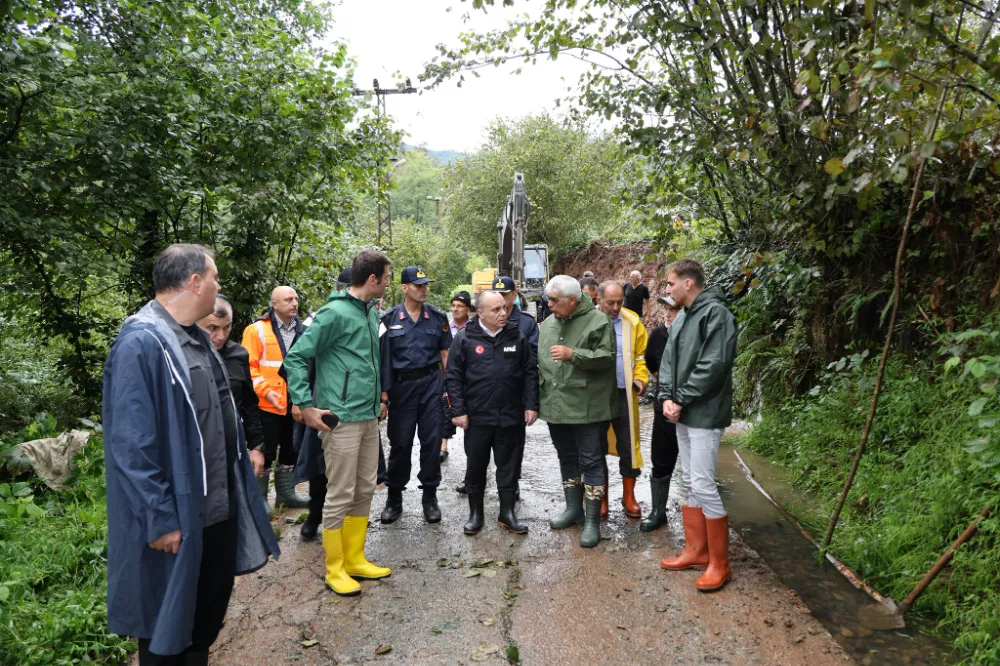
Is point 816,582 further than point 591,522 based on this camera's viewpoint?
No

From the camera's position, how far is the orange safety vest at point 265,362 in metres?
5.49

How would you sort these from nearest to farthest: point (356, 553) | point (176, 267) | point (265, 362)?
point (176, 267)
point (356, 553)
point (265, 362)

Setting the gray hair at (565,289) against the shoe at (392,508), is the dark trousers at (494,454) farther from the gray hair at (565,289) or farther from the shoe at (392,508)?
the gray hair at (565,289)

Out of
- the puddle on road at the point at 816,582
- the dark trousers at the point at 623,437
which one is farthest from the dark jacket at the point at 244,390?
the puddle on road at the point at 816,582

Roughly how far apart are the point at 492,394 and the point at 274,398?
73.3 inches

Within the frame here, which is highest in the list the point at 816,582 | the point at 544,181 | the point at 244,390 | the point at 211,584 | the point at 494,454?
the point at 544,181

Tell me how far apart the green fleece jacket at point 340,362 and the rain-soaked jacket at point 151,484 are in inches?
70.3

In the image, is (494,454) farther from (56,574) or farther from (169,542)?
(169,542)

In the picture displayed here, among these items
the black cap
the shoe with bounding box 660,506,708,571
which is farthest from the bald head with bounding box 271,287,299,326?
the shoe with bounding box 660,506,708,571

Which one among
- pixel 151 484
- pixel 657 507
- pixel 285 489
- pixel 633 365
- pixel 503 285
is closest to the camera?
pixel 151 484

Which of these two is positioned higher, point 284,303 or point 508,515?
point 284,303

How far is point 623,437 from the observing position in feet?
18.1

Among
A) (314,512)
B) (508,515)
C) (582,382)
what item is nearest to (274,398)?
(314,512)

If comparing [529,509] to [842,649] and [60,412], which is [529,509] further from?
[60,412]
